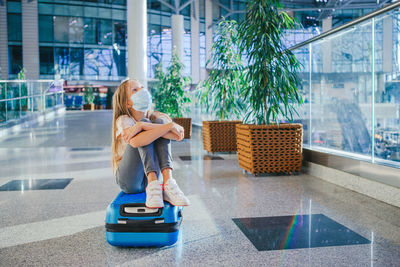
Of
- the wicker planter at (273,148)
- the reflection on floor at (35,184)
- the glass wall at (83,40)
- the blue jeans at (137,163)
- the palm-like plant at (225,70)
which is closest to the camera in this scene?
the blue jeans at (137,163)

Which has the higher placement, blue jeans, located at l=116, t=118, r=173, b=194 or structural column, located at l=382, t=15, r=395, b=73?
structural column, located at l=382, t=15, r=395, b=73

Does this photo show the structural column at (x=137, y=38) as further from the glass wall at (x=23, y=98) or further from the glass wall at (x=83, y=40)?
the glass wall at (x=83, y=40)

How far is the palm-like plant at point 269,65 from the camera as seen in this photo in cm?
423

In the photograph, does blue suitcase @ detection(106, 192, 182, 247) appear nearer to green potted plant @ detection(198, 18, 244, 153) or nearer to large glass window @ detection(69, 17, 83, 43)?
green potted plant @ detection(198, 18, 244, 153)

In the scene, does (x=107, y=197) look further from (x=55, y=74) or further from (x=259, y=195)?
(x=55, y=74)

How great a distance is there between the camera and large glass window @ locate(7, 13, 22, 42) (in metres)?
23.1

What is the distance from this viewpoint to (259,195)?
338 centimetres

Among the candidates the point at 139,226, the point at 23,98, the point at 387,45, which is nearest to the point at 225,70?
the point at 387,45

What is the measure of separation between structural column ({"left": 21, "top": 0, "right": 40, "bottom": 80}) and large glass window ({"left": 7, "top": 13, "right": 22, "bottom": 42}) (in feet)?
0.84

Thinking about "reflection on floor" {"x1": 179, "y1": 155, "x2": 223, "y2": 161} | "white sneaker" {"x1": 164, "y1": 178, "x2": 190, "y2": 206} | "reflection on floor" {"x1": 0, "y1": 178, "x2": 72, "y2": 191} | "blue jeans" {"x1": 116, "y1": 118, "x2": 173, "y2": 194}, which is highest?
"blue jeans" {"x1": 116, "y1": 118, "x2": 173, "y2": 194}

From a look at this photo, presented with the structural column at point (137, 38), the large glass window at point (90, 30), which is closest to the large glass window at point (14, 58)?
the large glass window at point (90, 30)

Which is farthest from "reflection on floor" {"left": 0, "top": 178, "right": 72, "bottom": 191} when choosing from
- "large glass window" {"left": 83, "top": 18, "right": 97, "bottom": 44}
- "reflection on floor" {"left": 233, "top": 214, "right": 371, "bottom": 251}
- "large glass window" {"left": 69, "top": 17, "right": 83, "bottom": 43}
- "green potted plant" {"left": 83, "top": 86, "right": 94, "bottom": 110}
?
"green potted plant" {"left": 83, "top": 86, "right": 94, "bottom": 110}

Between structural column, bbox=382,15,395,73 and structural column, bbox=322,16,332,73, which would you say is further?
structural column, bbox=322,16,332,73

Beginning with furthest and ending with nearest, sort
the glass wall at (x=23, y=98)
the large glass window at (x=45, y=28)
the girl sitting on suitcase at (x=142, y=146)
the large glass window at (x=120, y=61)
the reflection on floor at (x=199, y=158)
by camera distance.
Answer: the large glass window at (x=120, y=61) < the large glass window at (x=45, y=28) < the glass wall at (x=23, y=98) < the reflection on floor at (x=199, y=158) < the girl sitting on suitcase at (x=142, y=146)
